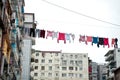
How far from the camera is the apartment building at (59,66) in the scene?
351ft

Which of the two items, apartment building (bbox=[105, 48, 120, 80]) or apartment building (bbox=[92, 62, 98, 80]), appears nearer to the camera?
apartment building (bbox=[105, 48, 120, 80])

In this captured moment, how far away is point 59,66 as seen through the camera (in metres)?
109

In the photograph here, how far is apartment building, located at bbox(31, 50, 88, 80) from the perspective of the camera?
4215 inches

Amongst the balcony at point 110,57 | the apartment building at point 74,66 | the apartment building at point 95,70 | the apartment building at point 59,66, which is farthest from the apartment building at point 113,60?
the apartment building at point 95,70

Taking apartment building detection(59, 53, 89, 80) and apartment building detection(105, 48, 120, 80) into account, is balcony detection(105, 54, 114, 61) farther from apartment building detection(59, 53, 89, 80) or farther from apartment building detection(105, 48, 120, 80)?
apartment building detection(59, 53, 89, 80)

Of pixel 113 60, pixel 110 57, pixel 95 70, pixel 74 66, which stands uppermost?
pixel 110 57

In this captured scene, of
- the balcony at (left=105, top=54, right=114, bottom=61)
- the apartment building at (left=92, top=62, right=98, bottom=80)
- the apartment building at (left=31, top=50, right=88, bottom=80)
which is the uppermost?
the balcony at (left=105, top=54, right=114, bottom=61)

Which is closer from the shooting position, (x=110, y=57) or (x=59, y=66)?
(x=110, y=57)

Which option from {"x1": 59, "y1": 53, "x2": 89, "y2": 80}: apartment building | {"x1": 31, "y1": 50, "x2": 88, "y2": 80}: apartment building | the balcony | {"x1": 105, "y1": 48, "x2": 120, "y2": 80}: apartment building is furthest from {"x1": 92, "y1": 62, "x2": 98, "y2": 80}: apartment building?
the balcony

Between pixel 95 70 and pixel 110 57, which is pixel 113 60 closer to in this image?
pixel 110 57

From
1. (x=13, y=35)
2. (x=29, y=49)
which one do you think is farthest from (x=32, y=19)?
(x=13, y=35)

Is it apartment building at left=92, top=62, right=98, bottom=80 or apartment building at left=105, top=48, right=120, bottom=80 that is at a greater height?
apartment building at left=105, top=48, right=120, bottom=80

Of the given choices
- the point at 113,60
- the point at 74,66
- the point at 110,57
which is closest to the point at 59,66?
the point at 74,66

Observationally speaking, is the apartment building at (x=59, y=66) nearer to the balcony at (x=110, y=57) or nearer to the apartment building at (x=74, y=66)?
the apartment building at (x=74, y=66)
